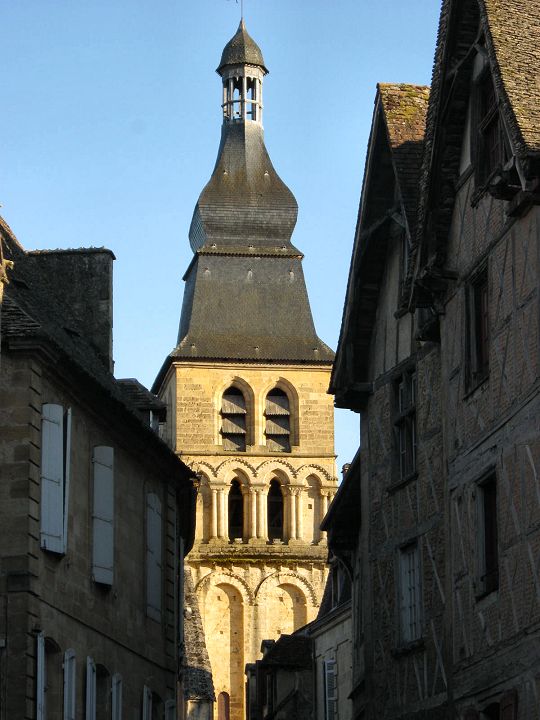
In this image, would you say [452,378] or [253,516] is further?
[253,516]

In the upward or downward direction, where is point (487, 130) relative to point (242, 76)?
downward

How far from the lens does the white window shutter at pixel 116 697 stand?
80.8ft

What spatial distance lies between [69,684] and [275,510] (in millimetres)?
53492

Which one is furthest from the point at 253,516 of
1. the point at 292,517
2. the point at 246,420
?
the point at 246,420

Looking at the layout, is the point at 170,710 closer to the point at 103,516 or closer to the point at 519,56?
the point at 103,516

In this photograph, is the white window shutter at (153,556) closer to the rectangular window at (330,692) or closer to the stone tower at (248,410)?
the rectangular window at (330,692)

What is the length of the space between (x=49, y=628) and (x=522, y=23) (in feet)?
27.6

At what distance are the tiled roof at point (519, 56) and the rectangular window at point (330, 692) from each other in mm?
19199

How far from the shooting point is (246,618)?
73.8 m

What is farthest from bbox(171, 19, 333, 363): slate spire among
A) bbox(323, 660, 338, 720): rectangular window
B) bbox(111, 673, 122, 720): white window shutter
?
bbox(111, 673, 122, 720): white window shutter

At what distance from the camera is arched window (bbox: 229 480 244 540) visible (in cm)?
7569

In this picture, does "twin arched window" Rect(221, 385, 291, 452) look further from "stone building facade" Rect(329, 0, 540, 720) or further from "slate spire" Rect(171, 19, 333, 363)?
"stone building facade" Rect(329, 0, 540, 720)

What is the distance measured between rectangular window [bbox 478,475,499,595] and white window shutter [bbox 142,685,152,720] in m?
7.88

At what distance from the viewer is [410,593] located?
910 inches
